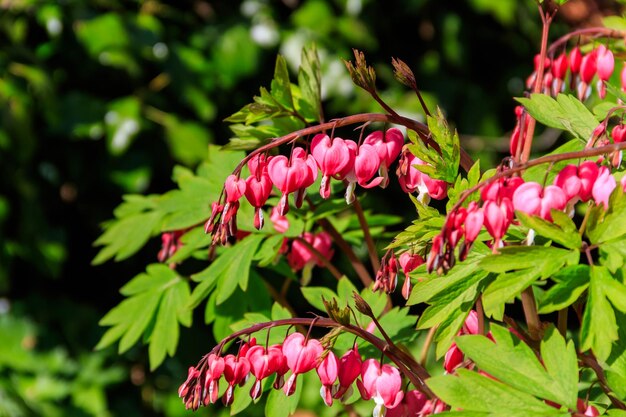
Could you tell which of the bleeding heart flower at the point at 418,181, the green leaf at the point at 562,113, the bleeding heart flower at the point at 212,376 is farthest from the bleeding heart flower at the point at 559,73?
the bleeding heart flower at the point at 212,376

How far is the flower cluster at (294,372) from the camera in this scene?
1024mm

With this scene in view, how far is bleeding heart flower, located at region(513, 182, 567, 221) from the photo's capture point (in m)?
0.91

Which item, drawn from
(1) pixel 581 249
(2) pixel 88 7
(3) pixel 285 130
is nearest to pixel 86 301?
(2) pixel 88 7

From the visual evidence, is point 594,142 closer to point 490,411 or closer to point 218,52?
point 490,411

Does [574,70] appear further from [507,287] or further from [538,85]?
[507,287]

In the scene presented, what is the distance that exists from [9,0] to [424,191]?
2.22 metres

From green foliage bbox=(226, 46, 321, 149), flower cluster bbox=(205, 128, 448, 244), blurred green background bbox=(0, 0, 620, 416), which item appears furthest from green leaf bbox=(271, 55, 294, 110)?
blurred green background bbox=(0, 0, 620, 416)

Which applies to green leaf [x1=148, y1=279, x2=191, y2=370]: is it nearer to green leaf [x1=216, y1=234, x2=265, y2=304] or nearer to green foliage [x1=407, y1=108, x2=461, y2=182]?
green leaf [x1=216, y1=234, x2=265, y2=304]

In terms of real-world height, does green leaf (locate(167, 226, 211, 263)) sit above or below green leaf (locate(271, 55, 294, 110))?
below

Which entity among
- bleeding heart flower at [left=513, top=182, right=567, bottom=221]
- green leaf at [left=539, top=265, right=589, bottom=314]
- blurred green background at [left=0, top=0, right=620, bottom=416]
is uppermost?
bleeding heart flower at [left=513, top=182, right=567, bottom=221]

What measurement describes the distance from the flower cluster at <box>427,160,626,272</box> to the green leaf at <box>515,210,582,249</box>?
18mm

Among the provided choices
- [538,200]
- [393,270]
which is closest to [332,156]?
[393,270]

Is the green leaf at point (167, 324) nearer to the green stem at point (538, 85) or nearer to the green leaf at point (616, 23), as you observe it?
the green stem at point (538, 85)

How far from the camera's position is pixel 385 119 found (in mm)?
1043
